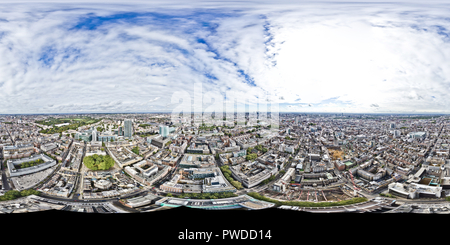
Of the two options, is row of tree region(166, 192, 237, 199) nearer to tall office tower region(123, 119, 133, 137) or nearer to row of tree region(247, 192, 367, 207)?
row of tree region(247, 192, 367, 207)

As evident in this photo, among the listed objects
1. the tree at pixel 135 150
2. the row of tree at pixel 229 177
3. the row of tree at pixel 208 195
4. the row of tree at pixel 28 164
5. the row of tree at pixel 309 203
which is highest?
the tree at pixel 135 150

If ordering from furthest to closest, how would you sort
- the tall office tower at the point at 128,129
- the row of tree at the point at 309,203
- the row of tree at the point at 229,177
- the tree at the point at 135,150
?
the tall office tower at the point at 128,129
the tree at the point at 135,150
the row of tree at the point at 229,177
the row of tree at the point at 309,203

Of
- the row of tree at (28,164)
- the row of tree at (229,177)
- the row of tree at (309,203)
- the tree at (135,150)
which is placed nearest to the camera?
the row of tree at (309,203)

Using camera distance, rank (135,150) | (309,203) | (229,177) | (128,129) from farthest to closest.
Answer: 1. (128,129)
2. (135,150)
3. (229,177)
4. (309,203)

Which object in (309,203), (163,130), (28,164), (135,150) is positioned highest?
(163,130)

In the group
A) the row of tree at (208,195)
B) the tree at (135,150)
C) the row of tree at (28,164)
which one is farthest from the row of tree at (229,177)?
the row of tree at (28,164)

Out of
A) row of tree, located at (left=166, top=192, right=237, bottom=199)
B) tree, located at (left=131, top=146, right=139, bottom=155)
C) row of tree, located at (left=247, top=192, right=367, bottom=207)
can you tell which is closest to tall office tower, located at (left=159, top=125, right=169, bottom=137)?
tree, located at (left=131, top=146, right=139, bottom=155)

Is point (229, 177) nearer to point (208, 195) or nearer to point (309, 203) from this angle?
point (208, 195)

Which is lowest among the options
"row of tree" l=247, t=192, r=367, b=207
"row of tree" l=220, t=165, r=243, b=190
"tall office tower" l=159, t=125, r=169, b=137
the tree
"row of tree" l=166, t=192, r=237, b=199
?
"row of tree" l=247, t=192, r=367, b=207

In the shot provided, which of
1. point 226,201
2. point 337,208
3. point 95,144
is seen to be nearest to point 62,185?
point 95,144

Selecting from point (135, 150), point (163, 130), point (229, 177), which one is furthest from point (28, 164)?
point (229, 177)

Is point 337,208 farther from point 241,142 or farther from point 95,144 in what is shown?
point 95,144

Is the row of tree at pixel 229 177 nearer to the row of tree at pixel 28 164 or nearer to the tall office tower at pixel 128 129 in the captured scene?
the tall office tower at pixel 128 129
